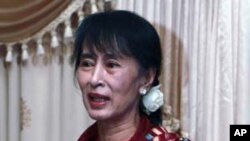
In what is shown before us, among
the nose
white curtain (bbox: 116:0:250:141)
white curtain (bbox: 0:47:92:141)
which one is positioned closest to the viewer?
the nose

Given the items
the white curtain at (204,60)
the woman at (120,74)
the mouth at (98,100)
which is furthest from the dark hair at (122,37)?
the white curtain at (204,60)

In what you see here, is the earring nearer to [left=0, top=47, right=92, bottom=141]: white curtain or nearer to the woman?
the woman

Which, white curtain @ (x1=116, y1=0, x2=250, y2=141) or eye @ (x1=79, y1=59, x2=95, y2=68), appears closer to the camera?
eye @ (x1=79, y1=59, x2=95, y2=68)

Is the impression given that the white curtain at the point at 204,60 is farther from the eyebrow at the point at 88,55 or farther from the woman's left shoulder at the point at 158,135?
the eyebrow at the point at 88,55

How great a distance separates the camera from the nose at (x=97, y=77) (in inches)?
51.4

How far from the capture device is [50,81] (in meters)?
1.93

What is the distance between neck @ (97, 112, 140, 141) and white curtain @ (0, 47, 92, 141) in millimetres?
498

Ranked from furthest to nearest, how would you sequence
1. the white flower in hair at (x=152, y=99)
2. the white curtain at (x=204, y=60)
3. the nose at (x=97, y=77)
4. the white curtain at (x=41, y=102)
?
the white curtain at (x=41, y=102)
the white curtain at (x=204, y=60)
the white flower in hair at (x=152, y=99)
the nose at (x=97, y=77)

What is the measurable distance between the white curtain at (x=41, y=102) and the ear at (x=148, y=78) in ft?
1.79

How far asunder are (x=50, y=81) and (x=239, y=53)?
734 mm

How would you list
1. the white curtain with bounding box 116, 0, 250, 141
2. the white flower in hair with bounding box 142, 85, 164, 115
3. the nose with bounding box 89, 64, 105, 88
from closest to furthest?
the nose with bounding box 89, 64, 105, 88 < the white flower in hair with bounding box 142, 85, 164, 115 < the white curtain with bounding box 116, 0, 250, 141

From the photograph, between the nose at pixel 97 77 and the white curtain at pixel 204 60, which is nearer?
the nose at pixel 97 77

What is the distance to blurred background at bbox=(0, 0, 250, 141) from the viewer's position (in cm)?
158

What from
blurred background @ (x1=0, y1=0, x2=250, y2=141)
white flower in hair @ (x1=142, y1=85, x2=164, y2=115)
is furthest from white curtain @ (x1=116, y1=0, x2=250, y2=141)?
white flower in hair @ (x1=142, y1=85, x2=164, y2=115)
